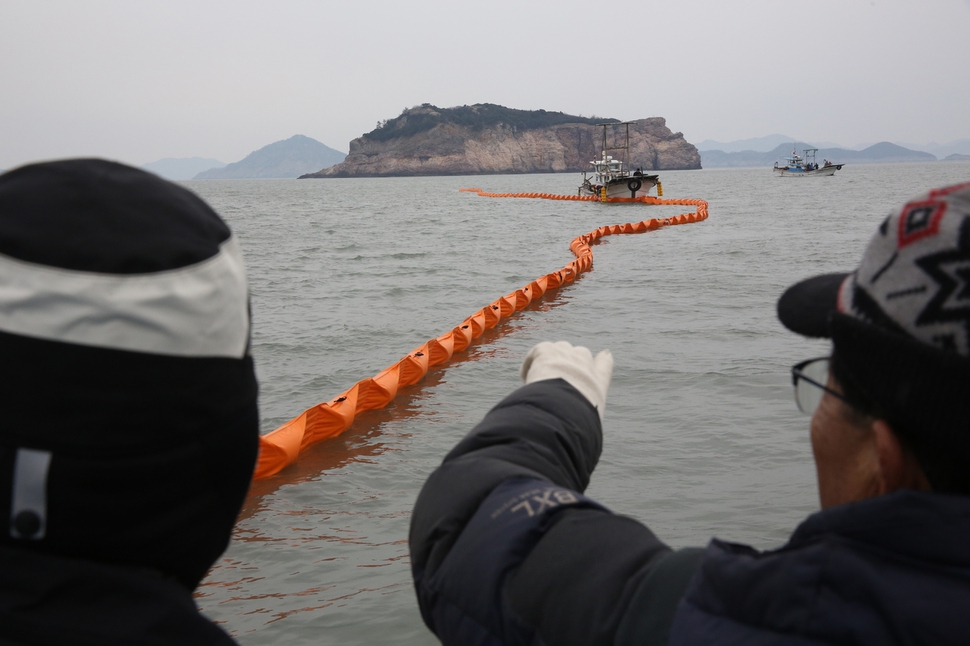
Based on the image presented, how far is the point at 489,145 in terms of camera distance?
173m

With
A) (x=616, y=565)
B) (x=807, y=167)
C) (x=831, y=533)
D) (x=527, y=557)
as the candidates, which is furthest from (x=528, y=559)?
(x=807, y=167)

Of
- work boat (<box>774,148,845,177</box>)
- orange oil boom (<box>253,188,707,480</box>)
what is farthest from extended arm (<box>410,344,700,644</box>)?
work boat (<box>774,148,845,177</box>)

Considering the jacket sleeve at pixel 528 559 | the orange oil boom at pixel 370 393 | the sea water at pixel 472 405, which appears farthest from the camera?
the orange oil boom at pixel 370 393

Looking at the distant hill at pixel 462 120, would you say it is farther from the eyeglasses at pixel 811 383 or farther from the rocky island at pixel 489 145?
the eyeglasses at pixel 811 383

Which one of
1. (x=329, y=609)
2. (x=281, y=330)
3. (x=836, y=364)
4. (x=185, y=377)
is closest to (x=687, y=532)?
(x=329, y=609)

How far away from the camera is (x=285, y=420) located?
6.76 m

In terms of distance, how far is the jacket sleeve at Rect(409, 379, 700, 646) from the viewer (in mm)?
1061

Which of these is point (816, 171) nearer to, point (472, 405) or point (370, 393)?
point (472, 405)

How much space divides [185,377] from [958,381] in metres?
0.91

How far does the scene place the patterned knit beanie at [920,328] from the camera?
812 millimetres

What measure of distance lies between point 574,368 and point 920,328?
95 cm

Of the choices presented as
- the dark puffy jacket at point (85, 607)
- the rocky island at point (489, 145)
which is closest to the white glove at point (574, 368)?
the dark puffy jacket at point (85, 607)

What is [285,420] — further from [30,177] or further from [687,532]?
[30,177]

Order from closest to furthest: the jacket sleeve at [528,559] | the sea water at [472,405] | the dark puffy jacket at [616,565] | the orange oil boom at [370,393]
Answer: the dark puffy jacket at [616,565]
the jacket sleeve at [528,559]
the sea water at [472,405]
the orange oil boom at [370,393]
